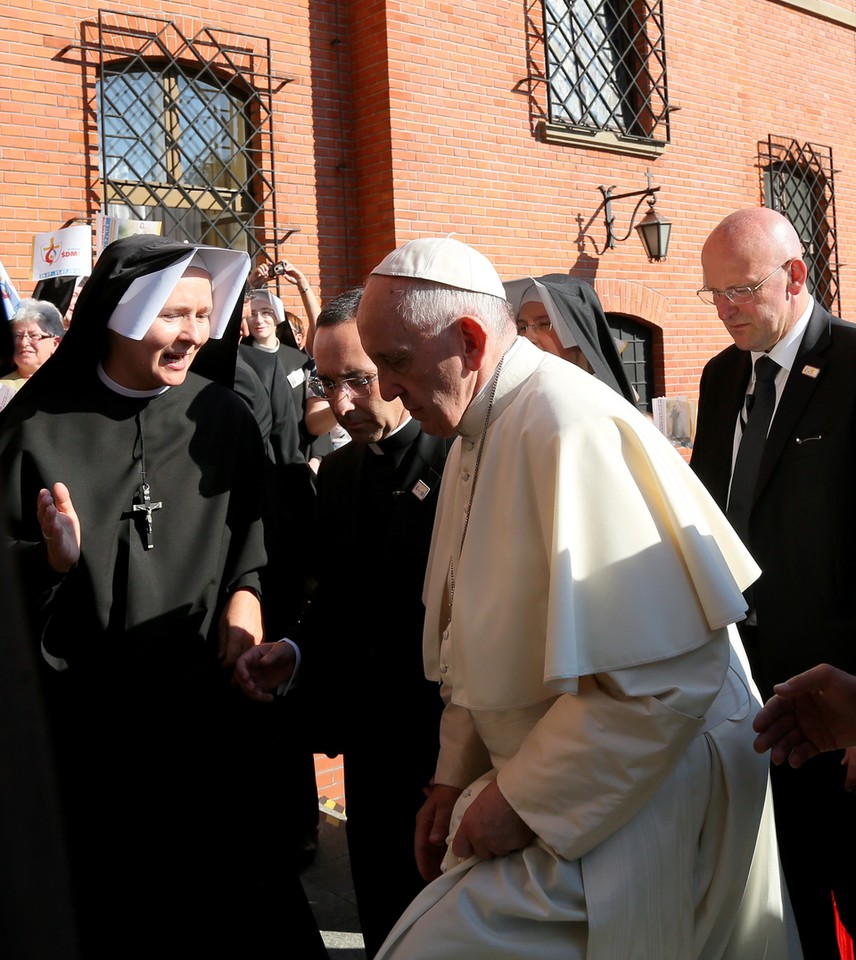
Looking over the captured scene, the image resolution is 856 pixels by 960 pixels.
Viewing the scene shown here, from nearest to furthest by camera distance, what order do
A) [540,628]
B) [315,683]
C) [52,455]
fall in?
1. [540,628]
2. [52,455]
3. [315,683]

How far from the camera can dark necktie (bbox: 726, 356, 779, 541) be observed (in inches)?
149

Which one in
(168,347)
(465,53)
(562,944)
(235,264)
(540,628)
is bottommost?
(562,944)

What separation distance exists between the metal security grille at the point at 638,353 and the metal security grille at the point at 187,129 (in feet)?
14.2

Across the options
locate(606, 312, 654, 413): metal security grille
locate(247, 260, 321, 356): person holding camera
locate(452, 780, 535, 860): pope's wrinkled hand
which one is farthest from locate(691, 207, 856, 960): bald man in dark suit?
locate(606, 312, 654, 413): metal security grille

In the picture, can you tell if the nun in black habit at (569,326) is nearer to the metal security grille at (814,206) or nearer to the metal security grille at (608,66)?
the metal security grille at (608,66)

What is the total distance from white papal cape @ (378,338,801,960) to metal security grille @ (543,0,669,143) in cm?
859

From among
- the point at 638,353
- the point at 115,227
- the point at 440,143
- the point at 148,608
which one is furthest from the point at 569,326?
the point at 638,353

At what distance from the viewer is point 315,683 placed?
3.28 meters

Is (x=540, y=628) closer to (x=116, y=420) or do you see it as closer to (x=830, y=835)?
(x=116, y=420)

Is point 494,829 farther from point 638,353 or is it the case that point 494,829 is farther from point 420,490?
point 638,353

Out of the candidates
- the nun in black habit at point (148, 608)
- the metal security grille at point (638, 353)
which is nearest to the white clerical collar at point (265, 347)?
the nun in black habit at point (148, 608)

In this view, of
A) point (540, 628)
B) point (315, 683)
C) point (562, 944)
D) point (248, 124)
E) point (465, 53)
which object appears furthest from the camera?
point (465, 53)

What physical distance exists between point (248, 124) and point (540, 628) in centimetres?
Result: 711

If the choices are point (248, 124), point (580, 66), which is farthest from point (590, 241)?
point (248, 124)
